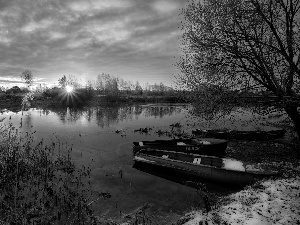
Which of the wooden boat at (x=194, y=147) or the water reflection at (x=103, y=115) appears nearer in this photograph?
the wooden boat at (x=194, y=147)

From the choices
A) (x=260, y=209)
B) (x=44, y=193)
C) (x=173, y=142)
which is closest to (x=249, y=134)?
(x=173, y=142)

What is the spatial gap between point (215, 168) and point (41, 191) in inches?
376

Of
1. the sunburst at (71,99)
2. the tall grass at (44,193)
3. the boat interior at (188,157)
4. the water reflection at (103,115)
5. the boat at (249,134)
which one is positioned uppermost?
the sunburst at (71,99)

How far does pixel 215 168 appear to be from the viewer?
12.5 metres

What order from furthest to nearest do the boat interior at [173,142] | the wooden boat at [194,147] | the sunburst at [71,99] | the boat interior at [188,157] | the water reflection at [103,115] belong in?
the sunburst at [71,99] < the water reflection at [103,115] < the boat interior at [173,142] < the wooden boat at [194,147] < the boat interior at [188,157]

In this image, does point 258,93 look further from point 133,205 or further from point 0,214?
point 0,214

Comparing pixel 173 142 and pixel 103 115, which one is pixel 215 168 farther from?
pixel 103 115

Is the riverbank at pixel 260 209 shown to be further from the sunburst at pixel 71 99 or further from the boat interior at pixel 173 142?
the sunburst at pixel 71 99

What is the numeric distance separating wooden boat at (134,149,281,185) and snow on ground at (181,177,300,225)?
3471 mm

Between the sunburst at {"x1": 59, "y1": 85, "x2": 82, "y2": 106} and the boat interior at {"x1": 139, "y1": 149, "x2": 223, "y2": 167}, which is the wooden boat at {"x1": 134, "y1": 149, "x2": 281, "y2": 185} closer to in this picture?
the boat interior at {"x1": 139, "y1": 149, "x2": 223, "y2": 167}

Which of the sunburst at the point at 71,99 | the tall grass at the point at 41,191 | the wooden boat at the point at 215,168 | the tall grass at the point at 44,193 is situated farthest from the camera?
the sunburst at the point at 71,99

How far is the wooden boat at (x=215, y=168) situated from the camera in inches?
463

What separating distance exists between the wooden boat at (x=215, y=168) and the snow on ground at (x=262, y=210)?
11.4ft

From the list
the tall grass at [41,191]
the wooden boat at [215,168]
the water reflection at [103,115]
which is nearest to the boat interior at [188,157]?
the wooden boat at [215,168]
